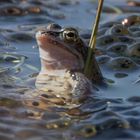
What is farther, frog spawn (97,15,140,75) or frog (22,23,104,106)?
frog spawn (97,15,140,75)

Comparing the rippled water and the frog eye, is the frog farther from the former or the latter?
the rippled water

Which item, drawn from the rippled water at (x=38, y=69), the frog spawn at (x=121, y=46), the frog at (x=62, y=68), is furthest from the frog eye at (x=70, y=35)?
the frog spawn at (x=121, y=46)

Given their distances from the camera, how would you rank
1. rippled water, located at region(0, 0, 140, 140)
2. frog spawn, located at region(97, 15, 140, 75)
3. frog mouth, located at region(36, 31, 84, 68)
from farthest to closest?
frog spawn, located at region(97, 15, 140, 75), frog mouth, located at region(36, 31, 84, 68), rippled water, located at region(0, 0, 140, 140)

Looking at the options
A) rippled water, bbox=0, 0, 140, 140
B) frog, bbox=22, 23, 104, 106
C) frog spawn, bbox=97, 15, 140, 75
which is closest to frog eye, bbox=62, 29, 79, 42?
frog, bbox=22, 23, 104, 106

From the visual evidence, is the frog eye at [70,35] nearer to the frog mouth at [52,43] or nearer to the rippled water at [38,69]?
the frog mouth at [52,43]

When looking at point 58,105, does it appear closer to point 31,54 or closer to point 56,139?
point 56,139

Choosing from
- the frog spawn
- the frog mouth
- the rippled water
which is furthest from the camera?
the frog spawn

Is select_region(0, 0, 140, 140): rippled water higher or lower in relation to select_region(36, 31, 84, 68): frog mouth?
lower
